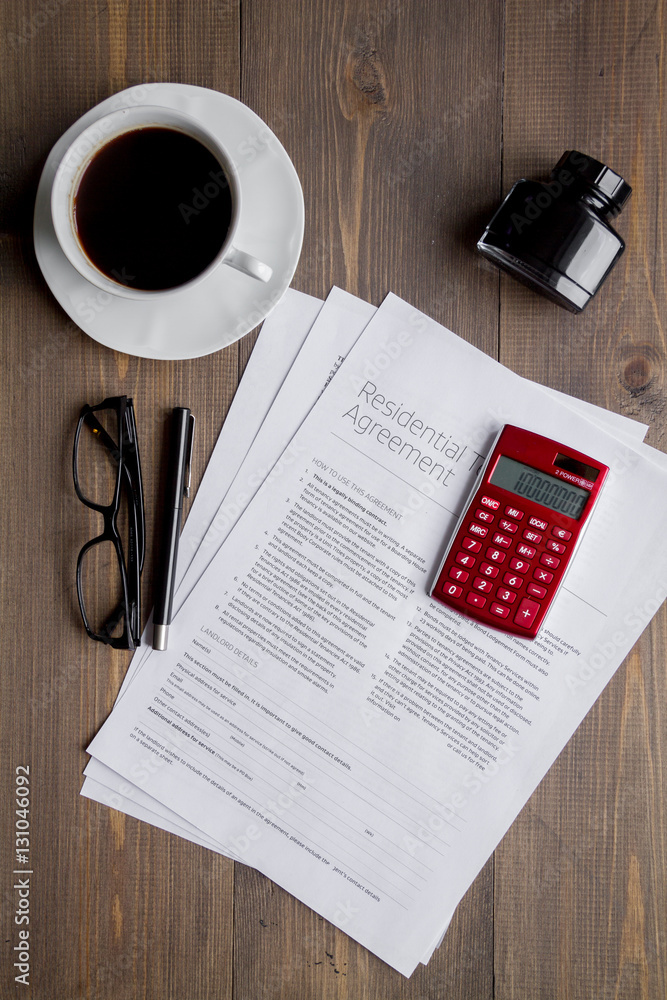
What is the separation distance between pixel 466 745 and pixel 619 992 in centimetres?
25

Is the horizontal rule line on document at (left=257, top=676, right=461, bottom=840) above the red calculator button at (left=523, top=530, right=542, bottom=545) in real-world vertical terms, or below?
below

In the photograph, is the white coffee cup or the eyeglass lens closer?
the white coffee cup

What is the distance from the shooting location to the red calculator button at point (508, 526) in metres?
0.57

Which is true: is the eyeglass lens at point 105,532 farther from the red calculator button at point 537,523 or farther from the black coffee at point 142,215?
the red calculator button at point 537,523

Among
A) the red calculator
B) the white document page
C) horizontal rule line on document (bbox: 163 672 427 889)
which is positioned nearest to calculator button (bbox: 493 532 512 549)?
the red calculator

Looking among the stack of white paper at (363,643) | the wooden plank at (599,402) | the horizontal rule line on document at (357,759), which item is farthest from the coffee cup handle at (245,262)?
the horizontal rule line on document at (357,759)

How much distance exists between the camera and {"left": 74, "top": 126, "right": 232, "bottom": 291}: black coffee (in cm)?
50

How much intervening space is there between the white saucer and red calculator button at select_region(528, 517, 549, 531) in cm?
27

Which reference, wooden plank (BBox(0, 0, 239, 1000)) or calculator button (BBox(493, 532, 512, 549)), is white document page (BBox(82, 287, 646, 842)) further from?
calculator button (BBox(493, 532, 512, 549))

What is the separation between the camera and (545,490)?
572mm

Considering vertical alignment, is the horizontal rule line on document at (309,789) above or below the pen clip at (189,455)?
below

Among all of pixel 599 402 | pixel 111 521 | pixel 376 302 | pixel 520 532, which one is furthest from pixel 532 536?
pixel 111 521

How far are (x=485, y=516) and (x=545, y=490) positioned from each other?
2.1 inches

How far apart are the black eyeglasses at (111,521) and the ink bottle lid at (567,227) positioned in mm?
337
